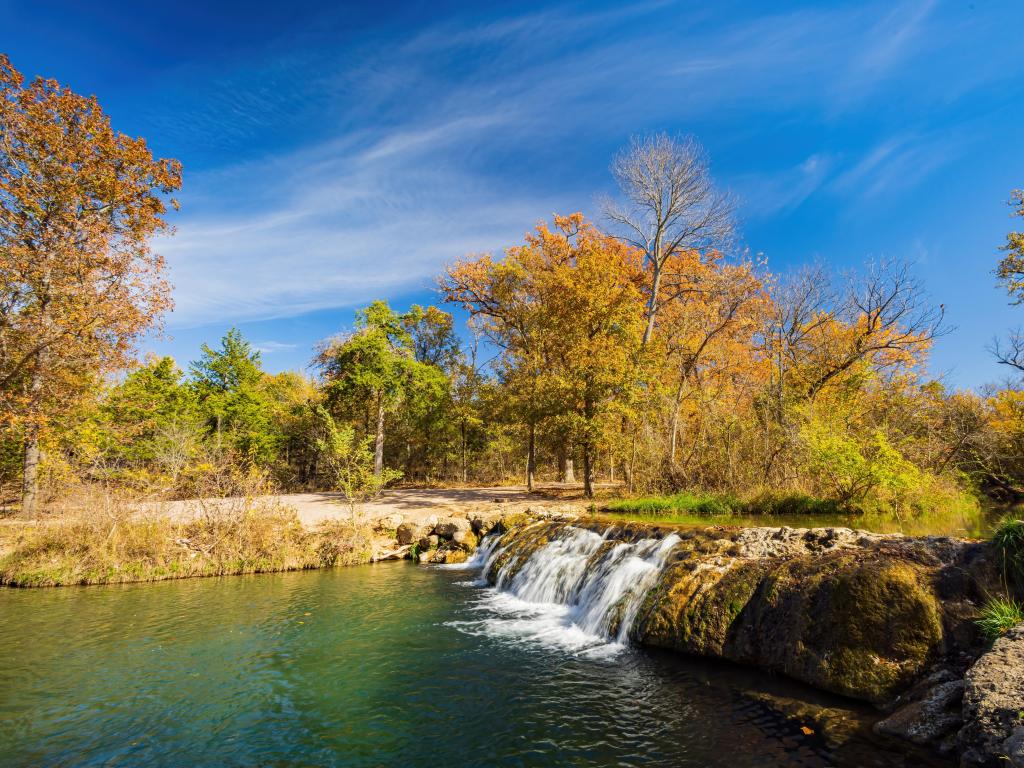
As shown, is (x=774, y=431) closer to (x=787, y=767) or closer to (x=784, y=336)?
(x=784, y=336)

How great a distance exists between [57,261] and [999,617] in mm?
26269

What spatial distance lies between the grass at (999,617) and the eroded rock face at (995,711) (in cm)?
60

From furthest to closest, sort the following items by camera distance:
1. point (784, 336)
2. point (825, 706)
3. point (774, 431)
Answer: point (784, 336) < point (774, 431) < point (825, 706)

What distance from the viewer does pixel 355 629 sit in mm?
9938

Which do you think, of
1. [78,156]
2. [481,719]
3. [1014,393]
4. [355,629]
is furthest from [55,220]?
[1014,393]

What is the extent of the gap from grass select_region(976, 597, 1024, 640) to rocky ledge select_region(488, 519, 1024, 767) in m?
0.11

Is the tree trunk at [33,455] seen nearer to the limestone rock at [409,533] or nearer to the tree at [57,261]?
the tree at [57,261]

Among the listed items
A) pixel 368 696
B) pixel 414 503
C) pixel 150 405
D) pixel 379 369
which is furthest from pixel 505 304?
pixel 368 696

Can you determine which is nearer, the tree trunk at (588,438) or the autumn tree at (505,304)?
the tree trunk at (588,438)

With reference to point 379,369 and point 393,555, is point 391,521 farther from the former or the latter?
point 379,369

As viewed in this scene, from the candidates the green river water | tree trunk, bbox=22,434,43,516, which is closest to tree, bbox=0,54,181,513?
tree trunk, bbox=22,434,43,516

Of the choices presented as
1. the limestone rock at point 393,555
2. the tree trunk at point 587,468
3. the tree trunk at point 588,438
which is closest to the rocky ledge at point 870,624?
the tree trunk at point 588,438

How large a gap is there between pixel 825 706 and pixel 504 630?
18.4 feet

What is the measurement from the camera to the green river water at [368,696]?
5535mm
